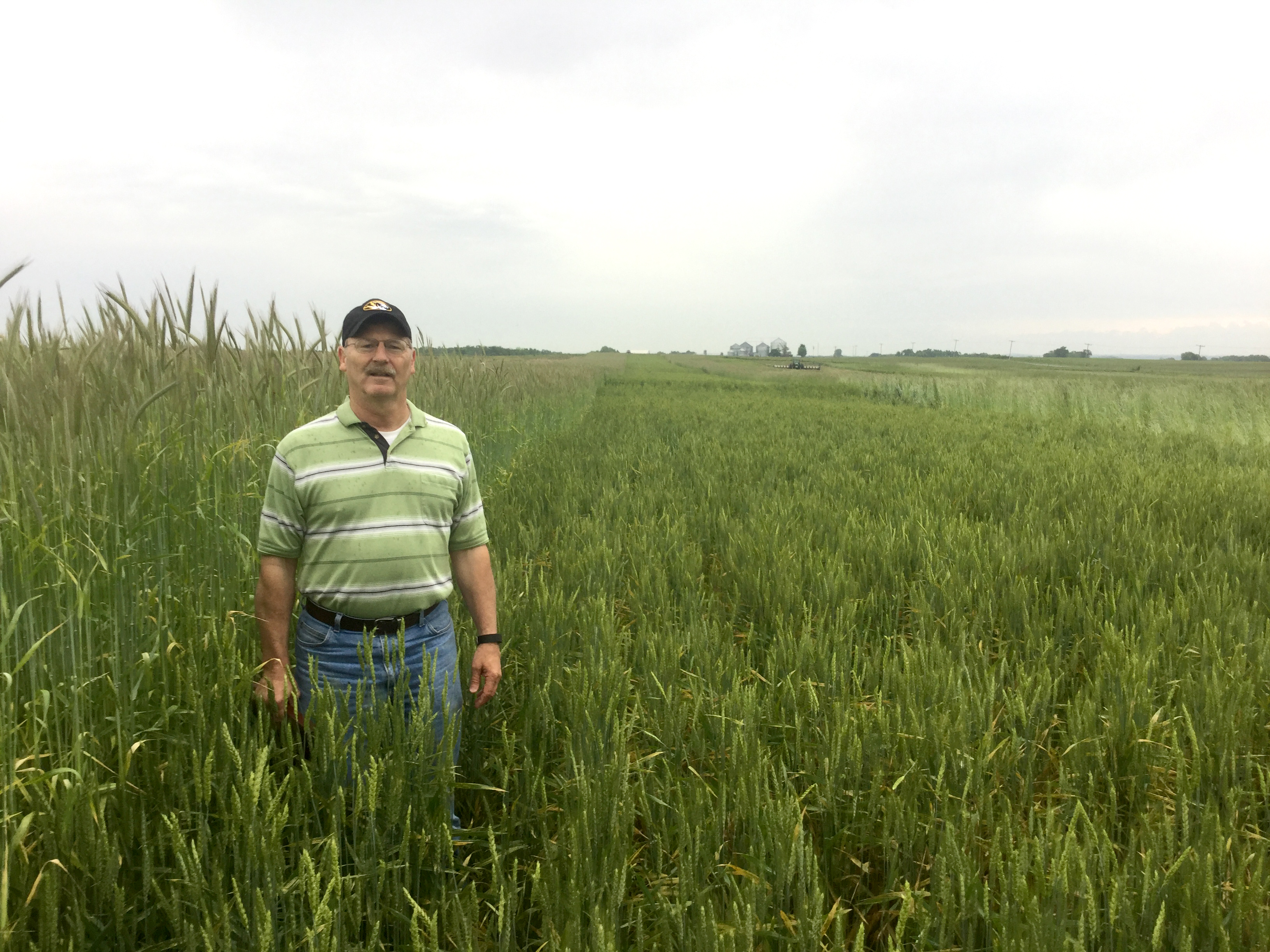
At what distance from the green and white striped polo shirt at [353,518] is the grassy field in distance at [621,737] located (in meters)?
0.33

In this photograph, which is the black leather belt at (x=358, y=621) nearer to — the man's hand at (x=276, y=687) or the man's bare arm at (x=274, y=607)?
the man's bare arm at (x=274, y=607)

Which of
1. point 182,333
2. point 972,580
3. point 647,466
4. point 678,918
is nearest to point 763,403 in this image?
point 647,466

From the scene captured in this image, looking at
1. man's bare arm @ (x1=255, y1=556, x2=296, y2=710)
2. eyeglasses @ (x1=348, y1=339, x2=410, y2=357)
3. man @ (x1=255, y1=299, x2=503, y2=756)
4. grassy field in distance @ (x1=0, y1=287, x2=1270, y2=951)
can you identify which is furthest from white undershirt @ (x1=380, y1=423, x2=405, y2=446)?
grassy field in distance @ (x1=0, y1=287, x2=1270, y2=951)

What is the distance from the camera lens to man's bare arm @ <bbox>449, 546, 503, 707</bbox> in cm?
203

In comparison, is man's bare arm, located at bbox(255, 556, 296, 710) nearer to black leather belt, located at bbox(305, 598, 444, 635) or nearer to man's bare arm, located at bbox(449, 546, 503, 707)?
black leather belt, located at bbox(305, 598, 444, 635)

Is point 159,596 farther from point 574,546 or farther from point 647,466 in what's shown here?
point 647,466

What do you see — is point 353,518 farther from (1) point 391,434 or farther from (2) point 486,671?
(2) point 486,671

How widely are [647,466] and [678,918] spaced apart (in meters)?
5.69

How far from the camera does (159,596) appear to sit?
6.09ft

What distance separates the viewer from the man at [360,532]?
182 centimetres

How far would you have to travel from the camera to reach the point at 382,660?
185 centimetres

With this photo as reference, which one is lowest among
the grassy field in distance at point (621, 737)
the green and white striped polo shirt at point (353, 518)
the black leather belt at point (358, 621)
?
the grassy field in distance at point (621, 737)

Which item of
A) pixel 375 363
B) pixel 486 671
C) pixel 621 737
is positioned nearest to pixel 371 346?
pixel 375 363

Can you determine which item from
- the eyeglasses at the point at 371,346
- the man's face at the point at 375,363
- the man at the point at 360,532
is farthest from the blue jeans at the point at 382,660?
the eyeglasses at the point at 371,346
